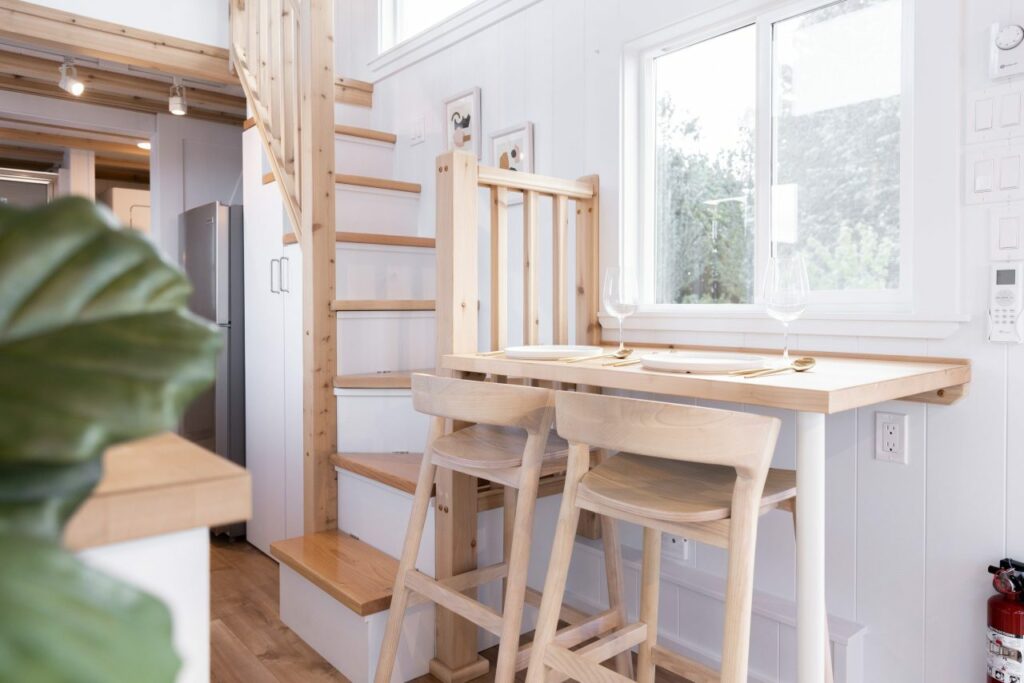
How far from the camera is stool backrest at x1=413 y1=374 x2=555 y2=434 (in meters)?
1.65

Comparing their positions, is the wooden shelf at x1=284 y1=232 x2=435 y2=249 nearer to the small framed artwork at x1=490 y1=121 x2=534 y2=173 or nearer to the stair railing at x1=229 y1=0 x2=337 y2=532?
the stair railing at x1=229 y1=0 x2=337 y2=532

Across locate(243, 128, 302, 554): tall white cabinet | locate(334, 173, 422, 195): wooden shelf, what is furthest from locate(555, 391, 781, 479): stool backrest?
locate(334, 173, 422, 195): wooden shelf

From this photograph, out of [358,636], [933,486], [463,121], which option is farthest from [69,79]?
[933,486]

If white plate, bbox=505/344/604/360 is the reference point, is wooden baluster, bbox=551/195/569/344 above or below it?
above

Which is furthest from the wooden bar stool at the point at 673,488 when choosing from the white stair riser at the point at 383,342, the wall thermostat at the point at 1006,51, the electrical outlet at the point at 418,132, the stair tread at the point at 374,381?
the electrical outlet at the point at 418,132

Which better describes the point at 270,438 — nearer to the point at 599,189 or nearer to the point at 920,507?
the point at 599,189

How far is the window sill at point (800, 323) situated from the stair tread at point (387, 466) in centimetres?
81

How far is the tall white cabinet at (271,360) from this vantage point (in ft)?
9.94

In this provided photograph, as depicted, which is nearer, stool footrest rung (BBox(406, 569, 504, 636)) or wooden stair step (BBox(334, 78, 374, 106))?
stool footrest rung (BBox(406, 569, 504, 636))

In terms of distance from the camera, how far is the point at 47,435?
1.00 ft

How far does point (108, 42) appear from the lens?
323 cm

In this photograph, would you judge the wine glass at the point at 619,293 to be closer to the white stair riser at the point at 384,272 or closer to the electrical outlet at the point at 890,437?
the electrical outlet at the point at 890,437

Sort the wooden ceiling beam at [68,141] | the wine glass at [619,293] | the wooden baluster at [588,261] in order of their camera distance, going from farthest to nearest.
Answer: the wooden ceiling beam at [68,141]
the wooden baluster at [588,261]
the wine glass at [619,293]

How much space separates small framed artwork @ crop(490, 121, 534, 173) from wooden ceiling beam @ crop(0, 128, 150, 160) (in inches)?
141
